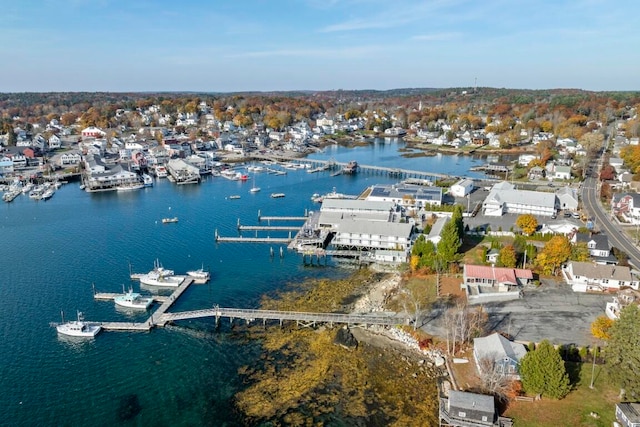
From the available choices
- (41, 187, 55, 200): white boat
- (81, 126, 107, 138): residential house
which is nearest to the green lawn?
(41, 187, 55, 200): white boat

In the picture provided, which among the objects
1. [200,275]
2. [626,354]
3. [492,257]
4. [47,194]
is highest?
[626,354]

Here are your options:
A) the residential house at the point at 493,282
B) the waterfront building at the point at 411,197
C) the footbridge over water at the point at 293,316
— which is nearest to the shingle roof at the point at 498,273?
the residential house at the point at 493,282

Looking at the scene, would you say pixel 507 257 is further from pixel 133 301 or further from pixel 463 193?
pixel 133 301

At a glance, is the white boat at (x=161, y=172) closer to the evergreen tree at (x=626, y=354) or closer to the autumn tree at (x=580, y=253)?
the autumn tree at (x=580, y=253)

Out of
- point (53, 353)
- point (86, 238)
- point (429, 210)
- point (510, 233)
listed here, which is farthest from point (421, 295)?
point (86, 238)

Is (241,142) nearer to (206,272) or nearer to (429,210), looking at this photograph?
(429,210)

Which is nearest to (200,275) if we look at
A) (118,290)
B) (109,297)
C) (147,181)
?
(118,290)
